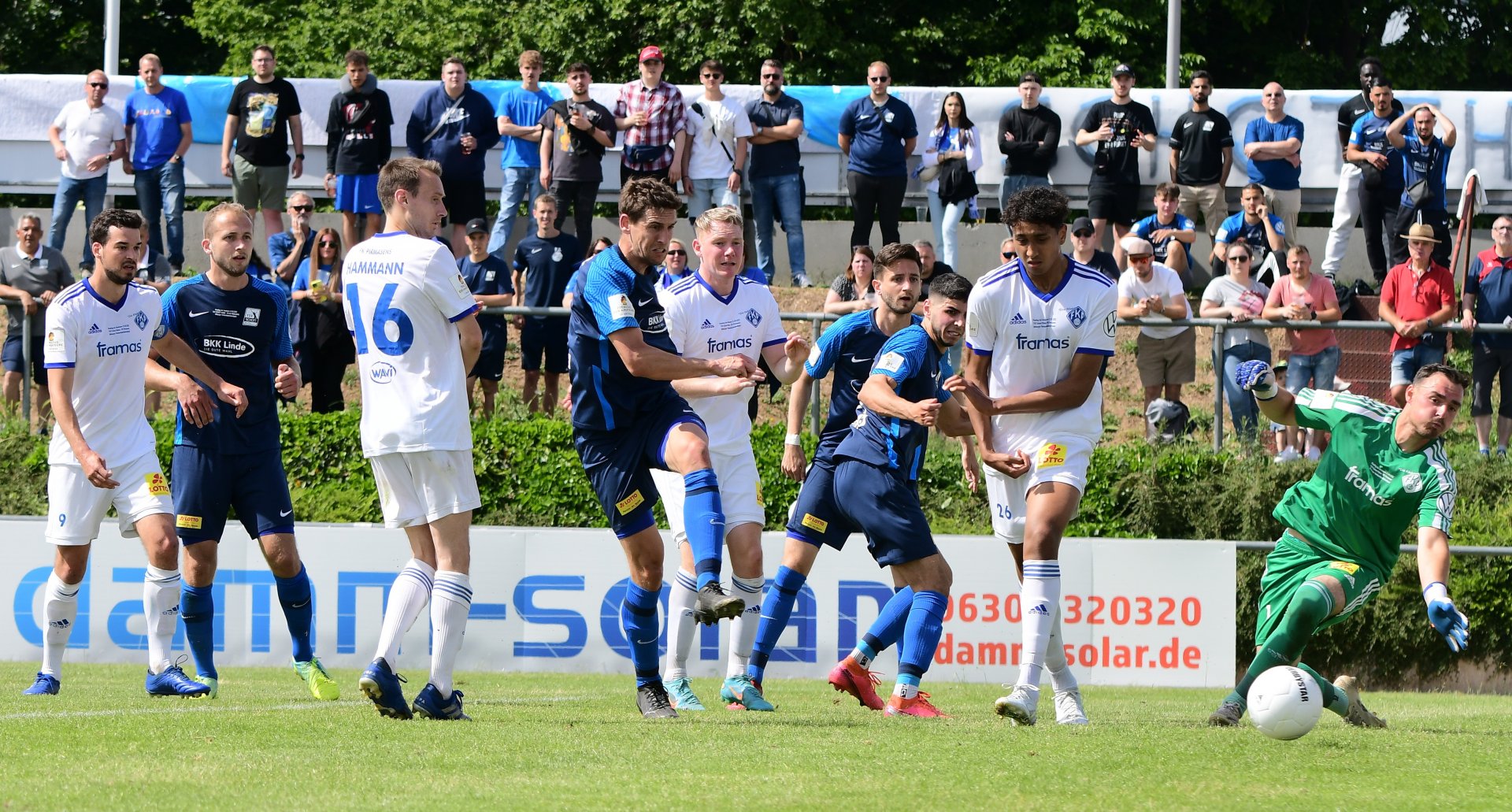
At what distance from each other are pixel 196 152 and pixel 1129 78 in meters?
10.4

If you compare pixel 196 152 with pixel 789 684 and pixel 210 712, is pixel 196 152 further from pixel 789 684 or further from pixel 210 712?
pixel 210 712

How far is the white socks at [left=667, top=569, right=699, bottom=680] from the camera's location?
8883 millimetres

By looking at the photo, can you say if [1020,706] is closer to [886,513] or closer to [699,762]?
[886,513]

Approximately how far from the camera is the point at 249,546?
1289 cm

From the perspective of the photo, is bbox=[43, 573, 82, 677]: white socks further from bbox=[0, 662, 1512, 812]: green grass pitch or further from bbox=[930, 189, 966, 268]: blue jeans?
bbox=[930, 189, 966, 268]: blue jeans

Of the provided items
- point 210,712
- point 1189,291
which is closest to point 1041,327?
point 210,712

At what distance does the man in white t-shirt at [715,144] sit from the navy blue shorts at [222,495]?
8872mm

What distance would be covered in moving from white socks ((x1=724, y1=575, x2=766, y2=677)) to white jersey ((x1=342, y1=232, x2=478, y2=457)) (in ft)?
7.01

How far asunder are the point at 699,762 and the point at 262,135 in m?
13.2

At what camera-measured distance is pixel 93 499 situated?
923cm

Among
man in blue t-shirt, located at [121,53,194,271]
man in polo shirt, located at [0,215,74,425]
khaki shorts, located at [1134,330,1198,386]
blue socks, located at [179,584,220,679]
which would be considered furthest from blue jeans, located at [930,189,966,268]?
blue socks, located at [179,584,220,679]

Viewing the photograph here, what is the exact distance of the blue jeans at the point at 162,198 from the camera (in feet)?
59.2

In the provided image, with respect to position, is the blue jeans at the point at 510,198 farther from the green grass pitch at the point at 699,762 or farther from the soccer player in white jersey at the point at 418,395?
the soccer player in white jersey at the point at 418,395

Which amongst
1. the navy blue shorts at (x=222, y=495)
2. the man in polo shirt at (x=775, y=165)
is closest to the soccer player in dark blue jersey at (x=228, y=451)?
the navy blue shorts at (x=222, y=495)
